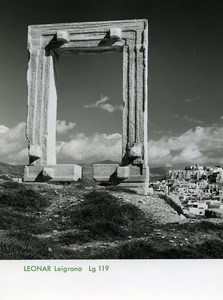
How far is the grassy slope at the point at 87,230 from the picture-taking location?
→ 654 cm

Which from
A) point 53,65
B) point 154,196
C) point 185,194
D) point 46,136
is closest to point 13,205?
point 46,136

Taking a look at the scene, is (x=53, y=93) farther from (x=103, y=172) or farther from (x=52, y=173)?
(x=103, y=172)

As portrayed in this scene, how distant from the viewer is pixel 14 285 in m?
6.31

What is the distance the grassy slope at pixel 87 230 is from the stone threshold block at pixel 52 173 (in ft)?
1.82

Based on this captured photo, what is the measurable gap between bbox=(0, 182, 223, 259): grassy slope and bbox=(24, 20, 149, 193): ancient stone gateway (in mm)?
717

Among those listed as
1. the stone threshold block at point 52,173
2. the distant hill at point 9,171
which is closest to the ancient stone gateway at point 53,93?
the stone threshold block at point 52,173

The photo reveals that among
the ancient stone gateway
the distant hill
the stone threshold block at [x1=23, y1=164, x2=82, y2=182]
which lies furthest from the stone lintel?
the distant hill

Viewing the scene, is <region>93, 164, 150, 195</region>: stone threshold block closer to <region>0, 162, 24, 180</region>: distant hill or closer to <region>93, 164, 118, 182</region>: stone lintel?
<region>93, 164, 118, 182</region>: stone lintel

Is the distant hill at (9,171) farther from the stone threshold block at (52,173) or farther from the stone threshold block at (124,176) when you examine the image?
the stone threshold block at (124,176)

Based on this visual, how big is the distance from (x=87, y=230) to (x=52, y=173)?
9.38 ft

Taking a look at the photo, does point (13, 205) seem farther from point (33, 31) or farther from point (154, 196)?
point (33, 31)

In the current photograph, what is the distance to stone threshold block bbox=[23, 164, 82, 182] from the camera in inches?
391

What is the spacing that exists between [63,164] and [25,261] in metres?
3.85

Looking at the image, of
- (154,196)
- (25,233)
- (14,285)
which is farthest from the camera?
(154,196)
